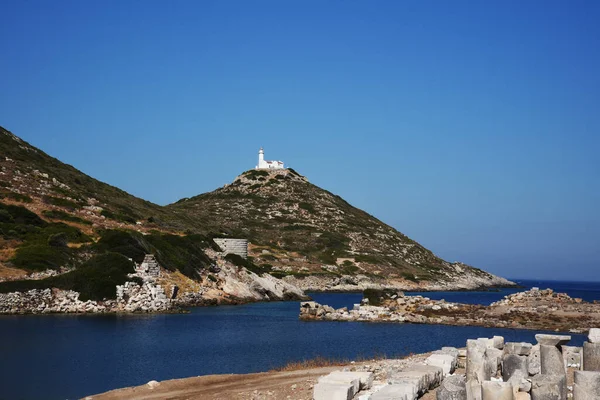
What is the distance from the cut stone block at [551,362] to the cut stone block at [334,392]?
19.5 feet

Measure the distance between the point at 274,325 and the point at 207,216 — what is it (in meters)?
102

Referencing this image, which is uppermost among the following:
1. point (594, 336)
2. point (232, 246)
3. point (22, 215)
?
point (22, 215)

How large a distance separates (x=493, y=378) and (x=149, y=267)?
163 ft

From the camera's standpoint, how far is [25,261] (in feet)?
190

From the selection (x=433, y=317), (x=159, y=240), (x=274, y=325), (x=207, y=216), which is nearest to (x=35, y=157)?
(x=159, y=240)

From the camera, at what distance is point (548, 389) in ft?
50.1

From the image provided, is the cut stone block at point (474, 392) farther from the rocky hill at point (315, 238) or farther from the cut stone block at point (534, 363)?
the rocky hill at point (315, 238)

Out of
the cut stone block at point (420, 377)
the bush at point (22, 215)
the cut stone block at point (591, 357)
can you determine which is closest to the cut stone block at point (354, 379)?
the cut stone block at point (420, 377)

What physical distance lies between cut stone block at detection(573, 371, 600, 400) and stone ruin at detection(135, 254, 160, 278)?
5297cm

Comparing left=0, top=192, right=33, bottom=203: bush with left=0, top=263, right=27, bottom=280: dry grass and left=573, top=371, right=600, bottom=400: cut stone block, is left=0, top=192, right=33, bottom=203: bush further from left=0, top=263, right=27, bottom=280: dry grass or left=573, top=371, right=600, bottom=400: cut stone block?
left=573, top=371, right=600, bottom=400: cut stone block

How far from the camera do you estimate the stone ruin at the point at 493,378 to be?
15297mm

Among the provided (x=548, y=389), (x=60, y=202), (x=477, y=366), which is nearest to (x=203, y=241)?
(x=60, y=202)

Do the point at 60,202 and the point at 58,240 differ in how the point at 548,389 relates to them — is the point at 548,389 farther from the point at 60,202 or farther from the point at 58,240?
the point at 60,202

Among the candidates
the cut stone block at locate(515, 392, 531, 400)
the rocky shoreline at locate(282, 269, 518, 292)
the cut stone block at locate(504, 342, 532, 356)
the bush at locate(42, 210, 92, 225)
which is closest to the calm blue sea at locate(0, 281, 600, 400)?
the cut stone block at locate(504, 342, 532, 356)
